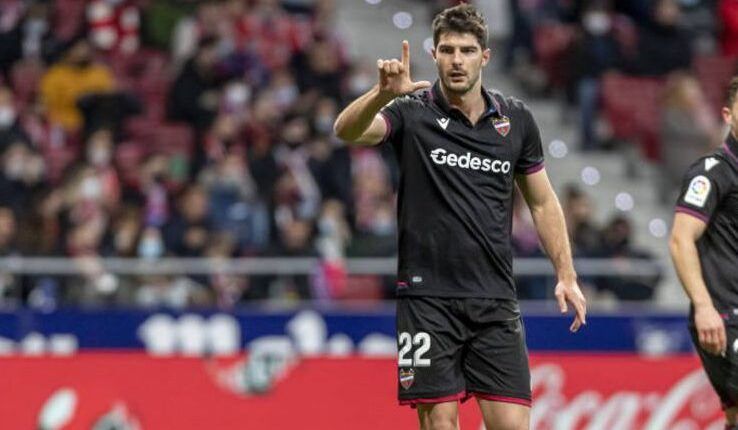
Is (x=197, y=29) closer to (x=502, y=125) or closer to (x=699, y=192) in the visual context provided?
(x=699, y=192)

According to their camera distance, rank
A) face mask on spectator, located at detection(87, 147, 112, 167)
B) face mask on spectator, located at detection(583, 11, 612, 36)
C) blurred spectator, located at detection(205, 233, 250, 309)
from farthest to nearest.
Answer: face mask on spectator, located at detection(583, 11, 612, 36), face mask on spectator, located at detection(87, 147, 112, 167), blurred spectator, located at detection(205, 233, 250, 309)

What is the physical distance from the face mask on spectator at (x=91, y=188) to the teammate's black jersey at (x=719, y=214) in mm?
8422

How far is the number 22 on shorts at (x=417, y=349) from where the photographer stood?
25.6ft

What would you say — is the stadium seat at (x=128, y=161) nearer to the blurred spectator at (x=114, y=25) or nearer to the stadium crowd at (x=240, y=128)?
the stadium crowd at (x=240, y=128)

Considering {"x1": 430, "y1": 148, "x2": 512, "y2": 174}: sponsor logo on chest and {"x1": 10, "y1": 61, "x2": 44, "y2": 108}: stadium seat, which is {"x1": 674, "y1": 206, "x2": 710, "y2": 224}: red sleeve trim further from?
{"x1": 10, "y1": 61, "x2": 44, "y2": 108}: stadium seat

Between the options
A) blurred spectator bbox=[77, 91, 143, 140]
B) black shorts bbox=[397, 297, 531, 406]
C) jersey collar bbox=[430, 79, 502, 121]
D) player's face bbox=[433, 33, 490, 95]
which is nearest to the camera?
player's face bbox=[433, 33, 490, 95]

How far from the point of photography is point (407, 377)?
7.80 metres

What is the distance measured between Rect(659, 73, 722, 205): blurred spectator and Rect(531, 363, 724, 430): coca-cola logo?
7229mm

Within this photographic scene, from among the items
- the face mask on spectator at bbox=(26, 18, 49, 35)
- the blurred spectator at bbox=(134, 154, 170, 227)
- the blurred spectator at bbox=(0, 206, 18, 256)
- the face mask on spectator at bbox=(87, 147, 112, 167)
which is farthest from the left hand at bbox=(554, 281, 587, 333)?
the face mask on spectator at bbox=(26, 18, 49, 35)

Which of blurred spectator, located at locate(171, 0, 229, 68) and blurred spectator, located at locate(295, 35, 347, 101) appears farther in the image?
blurred spectator, located at locate(171, 0, 229, 68)

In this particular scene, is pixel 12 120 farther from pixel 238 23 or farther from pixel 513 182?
pixel 513 182

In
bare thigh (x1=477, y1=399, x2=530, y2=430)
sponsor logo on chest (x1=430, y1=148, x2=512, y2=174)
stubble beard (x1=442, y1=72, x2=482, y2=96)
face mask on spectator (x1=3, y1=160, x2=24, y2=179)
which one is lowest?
bare thigh (x1=477, y1=399, x2=530, y2=430)

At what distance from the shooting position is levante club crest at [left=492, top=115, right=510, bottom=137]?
7.96 metres

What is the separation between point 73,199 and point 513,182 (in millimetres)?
8492
